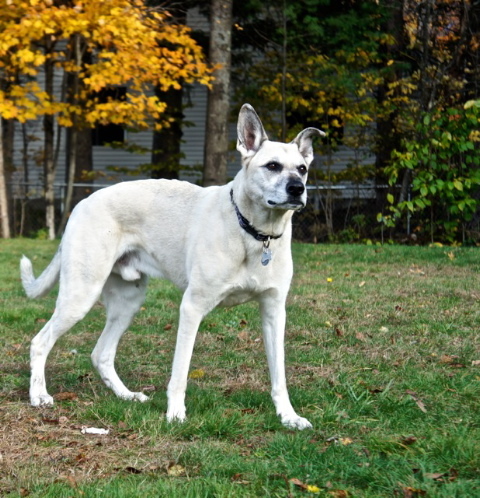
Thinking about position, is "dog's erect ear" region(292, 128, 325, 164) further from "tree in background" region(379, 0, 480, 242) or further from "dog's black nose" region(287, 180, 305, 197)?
"tree in background" region(379, 0, 480, 242)

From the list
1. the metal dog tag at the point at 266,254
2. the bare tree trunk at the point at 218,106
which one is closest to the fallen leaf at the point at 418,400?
the metal dog tag at the point at 266,254

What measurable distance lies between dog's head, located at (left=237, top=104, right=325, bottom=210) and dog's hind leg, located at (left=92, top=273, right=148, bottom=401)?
1.31 m

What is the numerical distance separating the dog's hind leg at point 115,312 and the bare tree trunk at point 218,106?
29.1ft

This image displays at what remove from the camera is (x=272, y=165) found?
4574mm

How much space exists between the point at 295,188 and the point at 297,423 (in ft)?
4.41

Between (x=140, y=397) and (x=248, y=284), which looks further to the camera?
(x=140, y=397)

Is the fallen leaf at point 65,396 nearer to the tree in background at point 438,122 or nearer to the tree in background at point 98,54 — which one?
the tree in background at point 98,54

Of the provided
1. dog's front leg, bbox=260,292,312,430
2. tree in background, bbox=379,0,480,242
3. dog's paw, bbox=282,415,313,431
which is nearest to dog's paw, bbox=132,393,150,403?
dog's front leg, bbox=260,292,312,430

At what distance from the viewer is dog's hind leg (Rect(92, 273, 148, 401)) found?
545cm

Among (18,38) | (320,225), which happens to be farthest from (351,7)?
(18,38)

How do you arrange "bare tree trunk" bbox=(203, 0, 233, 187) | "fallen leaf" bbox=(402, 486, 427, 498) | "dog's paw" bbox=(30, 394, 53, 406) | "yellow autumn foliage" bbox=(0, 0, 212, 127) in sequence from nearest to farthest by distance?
1. "fallen leaf" bbox=(402, 486, 427, 498)
2. "dog's paw" bbox=(30, 394, 53, 406)
3. "yellow autumn foliage" bbox=(0, 0, 212, 127)
4. "bare tree trunk" bbox=(203, 0, 233, 187)

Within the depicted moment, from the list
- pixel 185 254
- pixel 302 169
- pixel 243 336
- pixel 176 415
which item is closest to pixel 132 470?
pixel 176 415

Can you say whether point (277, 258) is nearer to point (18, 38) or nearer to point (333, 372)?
point (333, 372)

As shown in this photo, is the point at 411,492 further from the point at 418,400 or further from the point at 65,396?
the point at 65,396
